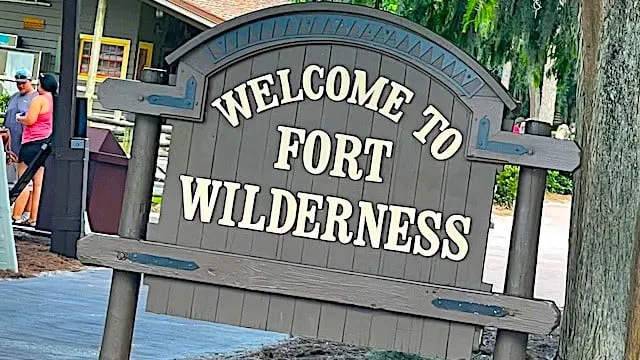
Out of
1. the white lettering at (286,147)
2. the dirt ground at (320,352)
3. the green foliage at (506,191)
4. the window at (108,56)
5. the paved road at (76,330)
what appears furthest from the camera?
the green foliage at (506,191)

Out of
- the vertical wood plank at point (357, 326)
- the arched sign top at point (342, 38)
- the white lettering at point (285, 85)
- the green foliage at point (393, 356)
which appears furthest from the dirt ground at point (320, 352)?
the arched sign top at point (342, 38)

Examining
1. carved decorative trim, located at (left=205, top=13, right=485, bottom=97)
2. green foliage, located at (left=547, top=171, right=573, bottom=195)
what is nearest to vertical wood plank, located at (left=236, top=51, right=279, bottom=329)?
carved decorative trim, located at (left=205, top=13, right=485, bottom=97)

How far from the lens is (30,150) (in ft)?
39.7

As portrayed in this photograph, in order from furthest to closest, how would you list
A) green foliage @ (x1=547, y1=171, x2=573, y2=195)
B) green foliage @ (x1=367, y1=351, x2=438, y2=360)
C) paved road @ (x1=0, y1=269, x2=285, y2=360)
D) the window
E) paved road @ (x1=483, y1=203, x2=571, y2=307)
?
green foliage @ (x1=547, y1=171, x2=573, y2=195) < the window < paved road @ (x1=483, y1=203, x2=571, y2=307) < paved road @ (x1=0, y1=269, x2=285, y2=360) < green foliage @ (x1=367, y1=351, x2=438, y2=360)

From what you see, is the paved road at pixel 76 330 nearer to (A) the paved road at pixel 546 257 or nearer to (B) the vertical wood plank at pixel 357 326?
(A) the paved road at pixel 546 257

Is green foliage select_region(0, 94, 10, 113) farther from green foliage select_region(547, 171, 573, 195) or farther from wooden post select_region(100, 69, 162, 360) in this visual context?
wooden post select_region(100, 69, 162, 360)

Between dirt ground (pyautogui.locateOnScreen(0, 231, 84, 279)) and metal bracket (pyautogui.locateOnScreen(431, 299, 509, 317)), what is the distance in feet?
20.8

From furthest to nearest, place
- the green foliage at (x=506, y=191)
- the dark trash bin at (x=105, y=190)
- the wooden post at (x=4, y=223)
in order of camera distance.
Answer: the green foliage at (x=506, y=191), the dark trash bin at (x=105, y=190), the wooden post at (x=4, y=223)

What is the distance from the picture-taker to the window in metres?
24.0

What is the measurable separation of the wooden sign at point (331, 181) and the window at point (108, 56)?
1987 centimetres

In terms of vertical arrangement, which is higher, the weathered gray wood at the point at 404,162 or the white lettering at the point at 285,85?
the white lettering at the point at 285,85

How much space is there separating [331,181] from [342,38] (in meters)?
0.57

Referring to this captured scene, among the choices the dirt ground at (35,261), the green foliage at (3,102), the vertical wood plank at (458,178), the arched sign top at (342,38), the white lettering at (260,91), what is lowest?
the dirt ground at (35,261)

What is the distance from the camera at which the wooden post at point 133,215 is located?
14.8ft
